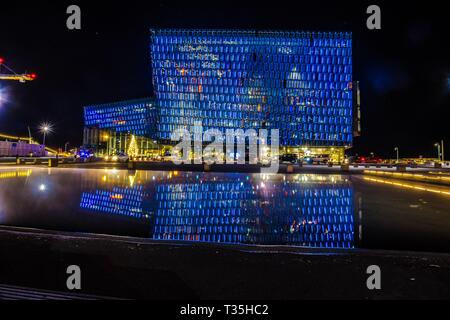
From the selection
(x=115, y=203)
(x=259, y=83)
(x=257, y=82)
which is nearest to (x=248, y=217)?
(x=115, y=203)

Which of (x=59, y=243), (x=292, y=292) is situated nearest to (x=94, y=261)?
(x=59, y=243)

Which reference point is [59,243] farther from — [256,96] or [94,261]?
[256,96]

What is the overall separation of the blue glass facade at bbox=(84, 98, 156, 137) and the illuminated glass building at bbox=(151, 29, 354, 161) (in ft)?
48.2

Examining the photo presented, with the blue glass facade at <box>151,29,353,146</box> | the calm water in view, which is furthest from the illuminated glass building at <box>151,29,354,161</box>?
the calm water

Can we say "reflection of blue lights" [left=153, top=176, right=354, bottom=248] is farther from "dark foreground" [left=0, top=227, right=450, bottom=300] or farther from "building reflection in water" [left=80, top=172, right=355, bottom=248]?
"dark foreground" [left=0, top=227, right=450, bottom=300]

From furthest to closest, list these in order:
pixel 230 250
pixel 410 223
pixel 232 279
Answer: pixel 410 223, pixel 230 250, pixel 232 279

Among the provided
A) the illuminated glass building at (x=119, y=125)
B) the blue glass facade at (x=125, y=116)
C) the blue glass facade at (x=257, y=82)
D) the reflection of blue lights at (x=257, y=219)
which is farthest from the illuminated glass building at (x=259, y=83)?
the reflection of blue lights at (x=257, y=219)

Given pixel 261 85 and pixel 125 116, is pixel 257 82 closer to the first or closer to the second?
pixel 261 85

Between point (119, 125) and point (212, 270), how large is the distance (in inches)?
5044

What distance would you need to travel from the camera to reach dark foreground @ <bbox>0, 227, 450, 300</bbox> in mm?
3906

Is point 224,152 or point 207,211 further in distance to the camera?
point 224,152

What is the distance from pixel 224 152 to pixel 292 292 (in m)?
94.0

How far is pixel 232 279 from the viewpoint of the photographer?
4.27 metres

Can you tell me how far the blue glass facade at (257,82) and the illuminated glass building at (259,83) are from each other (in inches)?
11.2
